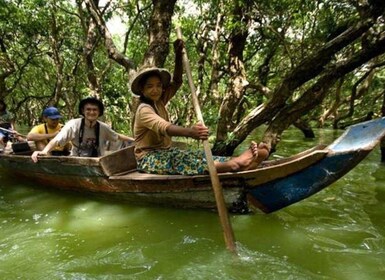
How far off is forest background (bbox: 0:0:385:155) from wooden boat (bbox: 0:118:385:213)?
1847 mm

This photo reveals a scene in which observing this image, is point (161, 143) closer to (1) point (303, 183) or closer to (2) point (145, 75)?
(2) point (145, 75)

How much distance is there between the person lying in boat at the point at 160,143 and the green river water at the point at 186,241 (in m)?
0.52

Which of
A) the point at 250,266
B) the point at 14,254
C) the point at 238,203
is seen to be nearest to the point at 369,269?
the point at 250,266

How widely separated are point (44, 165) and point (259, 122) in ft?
12.1

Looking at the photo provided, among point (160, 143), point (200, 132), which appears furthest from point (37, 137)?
point (200, 132)

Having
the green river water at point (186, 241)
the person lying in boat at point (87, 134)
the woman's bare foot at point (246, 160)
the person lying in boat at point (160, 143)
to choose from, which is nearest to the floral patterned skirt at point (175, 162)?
the person lying in boat at point (160, 143)

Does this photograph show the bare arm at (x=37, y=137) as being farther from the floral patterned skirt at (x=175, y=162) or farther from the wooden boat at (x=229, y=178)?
the floral patterned skirt at (x=175, y=162)

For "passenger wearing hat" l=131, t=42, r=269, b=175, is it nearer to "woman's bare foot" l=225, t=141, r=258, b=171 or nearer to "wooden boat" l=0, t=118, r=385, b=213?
"woman's bare foot" l=225, t=141, r=258, b=171

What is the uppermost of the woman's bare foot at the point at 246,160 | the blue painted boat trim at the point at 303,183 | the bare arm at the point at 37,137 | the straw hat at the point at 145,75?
the straw hat at the point at 145,75

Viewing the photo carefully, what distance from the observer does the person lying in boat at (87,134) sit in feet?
15.3

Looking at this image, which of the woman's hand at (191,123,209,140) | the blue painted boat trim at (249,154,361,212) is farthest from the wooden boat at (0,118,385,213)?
the woman's hand at (191,123,209,140)

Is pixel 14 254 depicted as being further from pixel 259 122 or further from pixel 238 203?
pixel 259 122

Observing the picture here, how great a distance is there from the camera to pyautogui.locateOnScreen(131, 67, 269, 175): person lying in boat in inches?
137

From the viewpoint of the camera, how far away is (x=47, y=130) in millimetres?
5457
